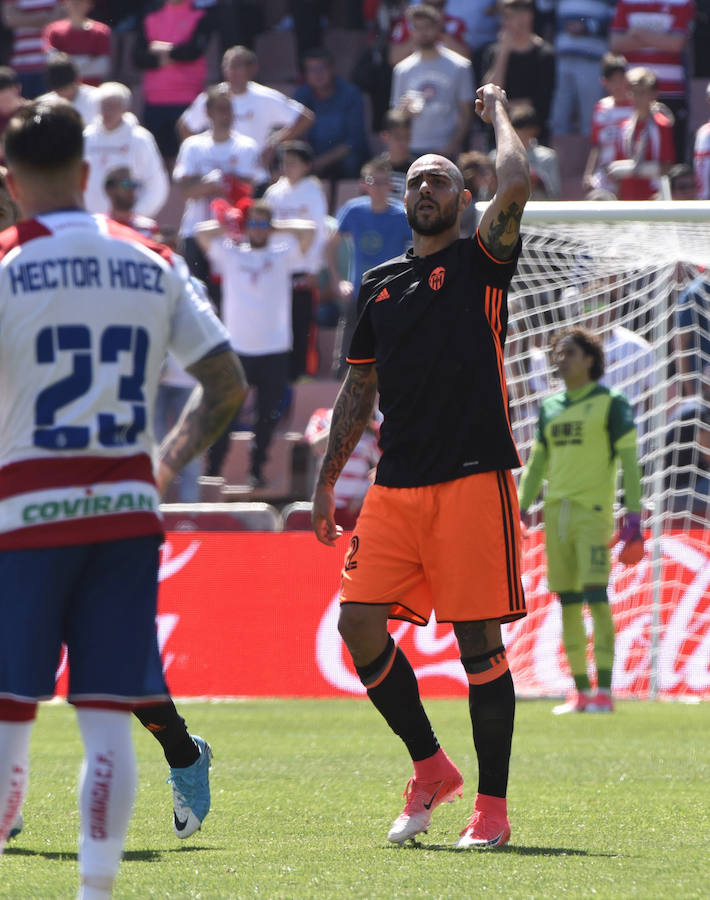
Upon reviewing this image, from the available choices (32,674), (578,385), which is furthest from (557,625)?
(32,674)

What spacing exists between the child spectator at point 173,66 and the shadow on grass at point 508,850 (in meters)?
13.7

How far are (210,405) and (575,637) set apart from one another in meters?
7.23

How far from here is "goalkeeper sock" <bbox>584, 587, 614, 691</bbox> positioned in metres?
10.8

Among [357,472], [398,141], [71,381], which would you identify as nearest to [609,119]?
[398,141]

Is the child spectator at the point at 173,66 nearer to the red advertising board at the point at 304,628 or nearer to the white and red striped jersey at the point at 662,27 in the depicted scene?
the white and red striped jersey at the point at 662,27

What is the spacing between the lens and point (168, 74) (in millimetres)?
18250

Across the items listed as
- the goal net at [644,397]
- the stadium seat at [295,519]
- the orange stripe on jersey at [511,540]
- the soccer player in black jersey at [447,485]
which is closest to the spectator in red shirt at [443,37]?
the goal net at [644,397]

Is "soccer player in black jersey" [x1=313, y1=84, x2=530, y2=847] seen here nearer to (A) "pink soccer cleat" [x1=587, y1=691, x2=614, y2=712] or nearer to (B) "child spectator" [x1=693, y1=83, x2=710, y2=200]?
(A) "pink soccer cleat" [x1=587, y1=691, x2=614, y2=712]

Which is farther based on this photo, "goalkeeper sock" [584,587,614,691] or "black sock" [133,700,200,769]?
"goalkeeper sock" [584,587,614,691]

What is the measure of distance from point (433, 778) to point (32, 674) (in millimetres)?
2308

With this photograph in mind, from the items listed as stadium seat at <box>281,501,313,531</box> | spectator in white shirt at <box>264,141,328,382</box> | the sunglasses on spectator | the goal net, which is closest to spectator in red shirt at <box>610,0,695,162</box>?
spectator in white shirt at <box>264,141,328,382</box>

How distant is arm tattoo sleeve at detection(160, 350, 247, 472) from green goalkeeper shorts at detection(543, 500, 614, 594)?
7003 mm

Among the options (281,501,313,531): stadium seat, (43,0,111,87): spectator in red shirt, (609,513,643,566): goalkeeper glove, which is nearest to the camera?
(609,513,643,566): goalkeeper glove

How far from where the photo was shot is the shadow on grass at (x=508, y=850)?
17.2ft
